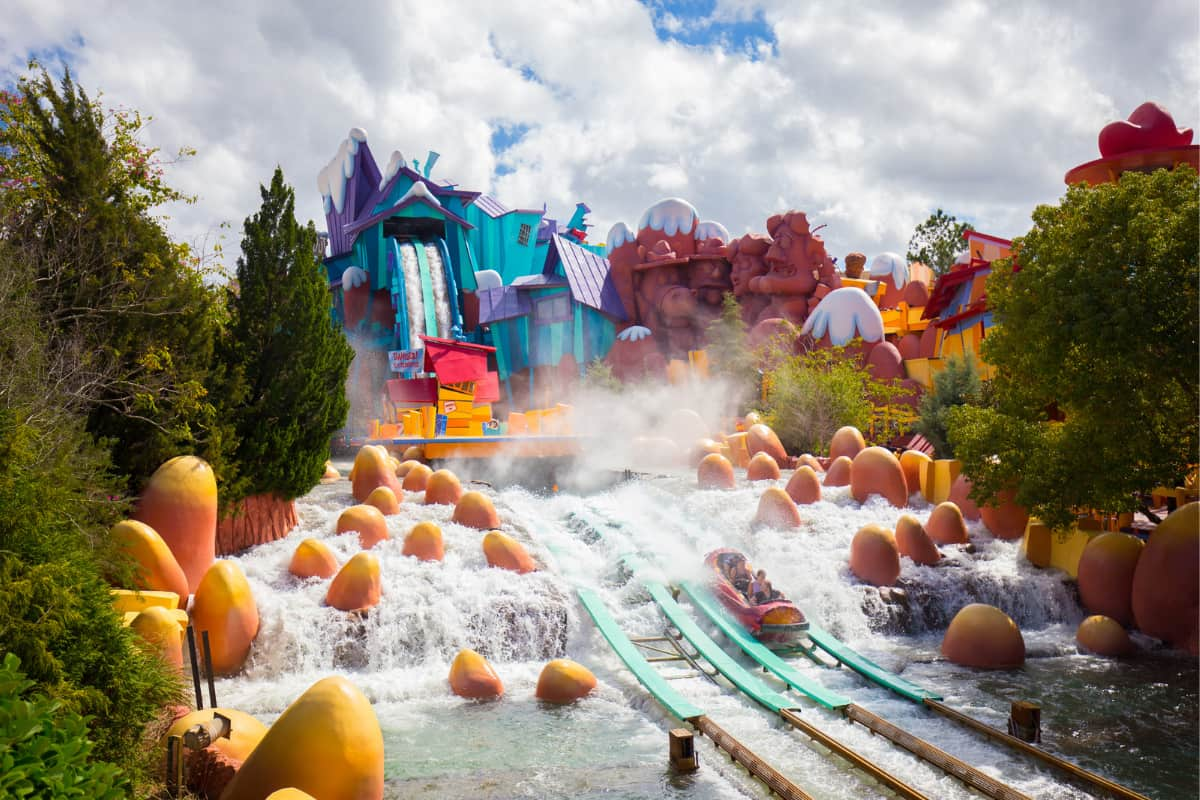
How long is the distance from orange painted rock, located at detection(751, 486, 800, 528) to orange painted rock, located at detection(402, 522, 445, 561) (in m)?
5.92

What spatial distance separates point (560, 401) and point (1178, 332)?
1127 inches

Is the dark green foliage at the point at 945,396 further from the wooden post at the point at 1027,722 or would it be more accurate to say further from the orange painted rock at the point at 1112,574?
the wooden post at the point at 1027,722

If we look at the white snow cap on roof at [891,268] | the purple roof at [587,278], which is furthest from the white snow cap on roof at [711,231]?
the white snow cap on roof at [891,268]

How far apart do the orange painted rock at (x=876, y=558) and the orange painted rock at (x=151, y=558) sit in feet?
31.4

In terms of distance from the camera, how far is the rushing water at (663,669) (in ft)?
27.5

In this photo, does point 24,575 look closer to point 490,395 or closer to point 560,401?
point 490,395

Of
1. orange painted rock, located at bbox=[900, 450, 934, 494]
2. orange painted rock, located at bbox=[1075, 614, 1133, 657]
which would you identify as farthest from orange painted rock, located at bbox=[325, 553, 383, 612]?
orange painted rock, located at bbox=[900, 450, 934, 494]

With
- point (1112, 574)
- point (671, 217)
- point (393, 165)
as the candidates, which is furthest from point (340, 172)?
point (1112, 574)

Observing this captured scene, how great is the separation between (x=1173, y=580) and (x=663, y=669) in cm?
695

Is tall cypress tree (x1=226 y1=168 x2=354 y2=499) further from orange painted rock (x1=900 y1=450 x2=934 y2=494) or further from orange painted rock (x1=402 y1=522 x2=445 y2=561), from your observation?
orange painted rock (x1=900 y1=450 x2=934 y2=494)

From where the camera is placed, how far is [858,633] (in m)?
13.0

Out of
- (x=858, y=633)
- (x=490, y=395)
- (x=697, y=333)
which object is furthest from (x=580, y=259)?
(x=858, y=633)

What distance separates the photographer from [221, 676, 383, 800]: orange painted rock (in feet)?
19.1

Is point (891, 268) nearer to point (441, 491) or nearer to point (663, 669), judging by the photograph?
point (441, 491)
